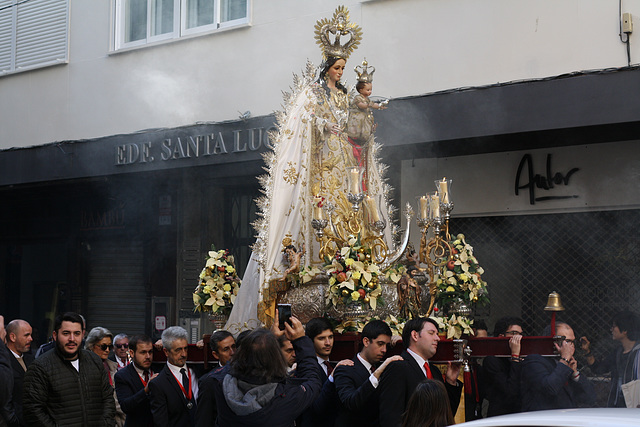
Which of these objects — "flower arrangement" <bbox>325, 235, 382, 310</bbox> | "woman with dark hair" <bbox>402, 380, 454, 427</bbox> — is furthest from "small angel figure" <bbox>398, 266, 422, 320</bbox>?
"woman with dark hair" <bbox>402, 380, 454, 427</bbox>

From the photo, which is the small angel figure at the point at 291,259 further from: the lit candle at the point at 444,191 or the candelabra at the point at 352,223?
the lit candle at the point at 444,191

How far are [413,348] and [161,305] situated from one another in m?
8.83

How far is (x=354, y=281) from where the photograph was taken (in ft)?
22.0

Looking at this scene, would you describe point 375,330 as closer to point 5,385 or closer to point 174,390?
point 174,390

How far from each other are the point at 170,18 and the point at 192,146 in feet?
7.74

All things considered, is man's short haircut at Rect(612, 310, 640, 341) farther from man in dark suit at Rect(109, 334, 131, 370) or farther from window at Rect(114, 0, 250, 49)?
window at Rect(114, 0, 250, 49)

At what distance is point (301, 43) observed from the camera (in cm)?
1167

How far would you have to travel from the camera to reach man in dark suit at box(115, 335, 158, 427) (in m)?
6.50

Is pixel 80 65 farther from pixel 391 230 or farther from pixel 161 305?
pixel 391 230

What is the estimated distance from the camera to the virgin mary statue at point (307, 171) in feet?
25.6

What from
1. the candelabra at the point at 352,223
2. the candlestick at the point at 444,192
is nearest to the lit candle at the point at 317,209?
the candelabra at the point at 352,223

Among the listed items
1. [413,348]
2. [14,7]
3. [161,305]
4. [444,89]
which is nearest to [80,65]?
[14,7]

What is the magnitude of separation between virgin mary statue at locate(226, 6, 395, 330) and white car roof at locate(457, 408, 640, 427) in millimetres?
3926

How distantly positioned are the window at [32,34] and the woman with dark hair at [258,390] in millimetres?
10792
